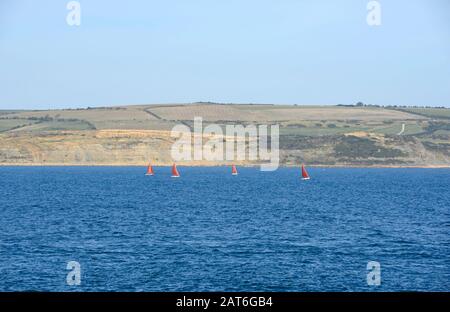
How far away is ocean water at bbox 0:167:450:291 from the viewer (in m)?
34.0

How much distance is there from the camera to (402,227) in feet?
192

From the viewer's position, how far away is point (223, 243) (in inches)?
1852

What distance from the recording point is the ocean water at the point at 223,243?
3397cm

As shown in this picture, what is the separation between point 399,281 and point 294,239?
50.7ft

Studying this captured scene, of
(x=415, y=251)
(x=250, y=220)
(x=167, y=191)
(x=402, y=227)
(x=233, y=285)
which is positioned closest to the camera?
(x=233, y=285)

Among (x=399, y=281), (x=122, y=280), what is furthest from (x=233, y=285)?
(x=399, y=281)

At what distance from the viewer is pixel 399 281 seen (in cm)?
3425

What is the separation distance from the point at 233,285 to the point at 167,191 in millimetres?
73588
